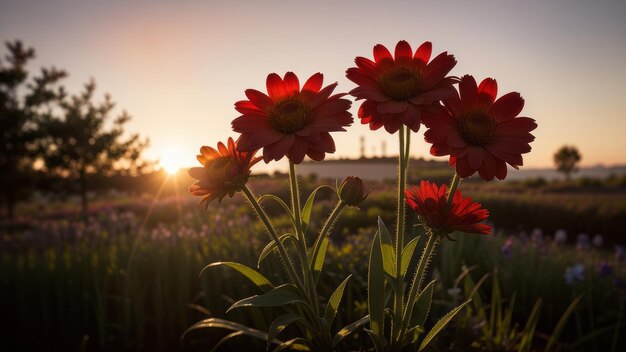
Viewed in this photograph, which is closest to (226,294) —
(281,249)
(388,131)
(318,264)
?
(318,264)

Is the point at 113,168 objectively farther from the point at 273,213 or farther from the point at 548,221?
the point at 548,221

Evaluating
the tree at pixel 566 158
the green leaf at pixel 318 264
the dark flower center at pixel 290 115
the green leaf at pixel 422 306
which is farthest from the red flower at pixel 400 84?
the tree at pixel 566 158

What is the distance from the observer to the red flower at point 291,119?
1070 mm

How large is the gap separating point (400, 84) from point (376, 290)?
23.7 inches

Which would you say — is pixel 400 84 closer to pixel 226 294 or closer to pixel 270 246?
pixel 270 246

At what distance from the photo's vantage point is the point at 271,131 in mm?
1138

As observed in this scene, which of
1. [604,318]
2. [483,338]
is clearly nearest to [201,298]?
[483,338]

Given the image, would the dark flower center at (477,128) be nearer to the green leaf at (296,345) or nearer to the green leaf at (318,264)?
the green leaf at (318,264)

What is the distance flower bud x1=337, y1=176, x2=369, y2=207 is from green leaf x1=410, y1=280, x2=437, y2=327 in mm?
387

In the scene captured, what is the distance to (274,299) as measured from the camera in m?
1.20

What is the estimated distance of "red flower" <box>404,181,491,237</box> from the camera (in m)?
1.18

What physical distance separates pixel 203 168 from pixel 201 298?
262 cm

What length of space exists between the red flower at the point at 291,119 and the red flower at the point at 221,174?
98 millimetres

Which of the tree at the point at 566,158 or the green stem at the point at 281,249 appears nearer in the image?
the green stem at the point at 281,249
